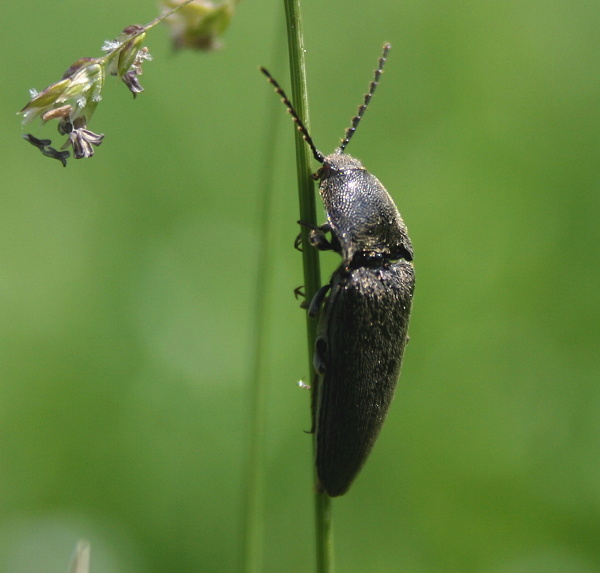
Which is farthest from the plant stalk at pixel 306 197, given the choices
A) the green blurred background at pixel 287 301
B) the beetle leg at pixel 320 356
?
the green blurred background at pixel 287 301

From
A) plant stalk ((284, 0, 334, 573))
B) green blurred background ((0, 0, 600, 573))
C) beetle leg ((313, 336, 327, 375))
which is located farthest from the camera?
green blurred background ((0, 0, 600, 573))

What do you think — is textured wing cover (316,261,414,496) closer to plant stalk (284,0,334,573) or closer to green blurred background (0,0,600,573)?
plant stalk (284,0,334,573)

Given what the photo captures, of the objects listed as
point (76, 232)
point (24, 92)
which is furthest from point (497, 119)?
point (24, 92)

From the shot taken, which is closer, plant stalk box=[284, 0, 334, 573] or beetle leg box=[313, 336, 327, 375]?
plant stalk box=[284, 0, 334, 573]

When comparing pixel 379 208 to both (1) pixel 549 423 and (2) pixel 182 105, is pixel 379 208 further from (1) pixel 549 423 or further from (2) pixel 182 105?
(2) pixel 182 105

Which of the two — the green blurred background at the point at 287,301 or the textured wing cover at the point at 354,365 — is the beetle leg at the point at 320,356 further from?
the green blurred background at the point at 287,301

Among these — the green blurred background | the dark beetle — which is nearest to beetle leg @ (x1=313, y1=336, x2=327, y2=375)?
the dark beetle
